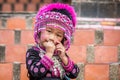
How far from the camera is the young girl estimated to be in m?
2.32

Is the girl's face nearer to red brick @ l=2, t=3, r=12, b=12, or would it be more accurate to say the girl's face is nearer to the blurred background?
the blurred background

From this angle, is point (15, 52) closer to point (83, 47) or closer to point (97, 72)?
point (83, 47)

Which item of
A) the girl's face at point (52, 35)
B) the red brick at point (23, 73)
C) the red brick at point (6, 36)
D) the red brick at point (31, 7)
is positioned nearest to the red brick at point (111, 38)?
the red brick at point (23, 73)

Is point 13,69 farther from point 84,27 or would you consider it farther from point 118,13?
point 118,13

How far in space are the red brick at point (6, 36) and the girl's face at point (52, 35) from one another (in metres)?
1.17

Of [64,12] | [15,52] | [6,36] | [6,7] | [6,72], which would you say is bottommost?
[6,72]

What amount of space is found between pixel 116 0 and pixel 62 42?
1846 mm

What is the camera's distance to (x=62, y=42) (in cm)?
249

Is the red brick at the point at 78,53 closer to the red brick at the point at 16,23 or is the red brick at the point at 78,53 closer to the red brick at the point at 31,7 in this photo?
the red brick at the point at 16,23

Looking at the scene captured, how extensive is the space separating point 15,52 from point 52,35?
1.14m

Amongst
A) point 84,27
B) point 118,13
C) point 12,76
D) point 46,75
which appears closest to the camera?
point 46,75

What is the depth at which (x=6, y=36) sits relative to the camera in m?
3.53

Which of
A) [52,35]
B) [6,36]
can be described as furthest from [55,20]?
[6,36]

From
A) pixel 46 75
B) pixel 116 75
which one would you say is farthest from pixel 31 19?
pixel 46 75
